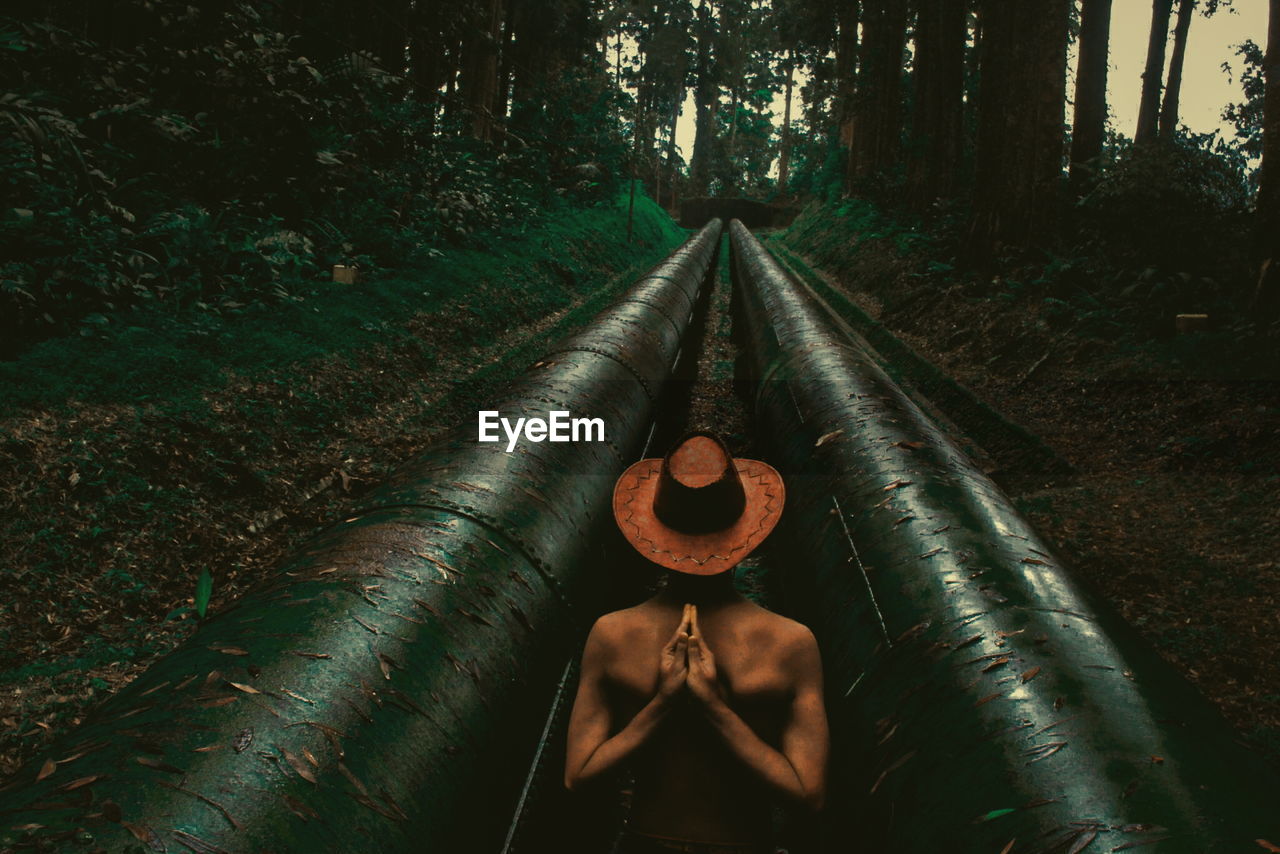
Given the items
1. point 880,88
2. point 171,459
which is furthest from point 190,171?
point 880,88

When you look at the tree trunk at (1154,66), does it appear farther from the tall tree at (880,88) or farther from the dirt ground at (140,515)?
the dirt ground at (140,515)

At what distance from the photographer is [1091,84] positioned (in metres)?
11.5

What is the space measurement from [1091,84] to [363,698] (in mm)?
13762

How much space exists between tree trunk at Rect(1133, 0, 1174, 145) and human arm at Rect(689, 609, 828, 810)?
2258cm

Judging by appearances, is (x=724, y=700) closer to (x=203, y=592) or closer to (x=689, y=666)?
(x=689, y=666)

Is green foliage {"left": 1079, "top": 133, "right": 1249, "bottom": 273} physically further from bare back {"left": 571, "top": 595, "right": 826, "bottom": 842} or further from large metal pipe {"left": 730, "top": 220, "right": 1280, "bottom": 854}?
bare back {"left": 571, "top": 595, "right": 826, "bottom": 842}

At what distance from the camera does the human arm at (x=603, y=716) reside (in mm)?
1586

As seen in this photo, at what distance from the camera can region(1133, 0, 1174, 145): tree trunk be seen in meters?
19.0

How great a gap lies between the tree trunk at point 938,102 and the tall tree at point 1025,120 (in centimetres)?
512

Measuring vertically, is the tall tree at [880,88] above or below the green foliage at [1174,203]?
above

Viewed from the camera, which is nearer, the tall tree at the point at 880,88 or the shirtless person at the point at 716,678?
the shirtless person at the point at 716,678

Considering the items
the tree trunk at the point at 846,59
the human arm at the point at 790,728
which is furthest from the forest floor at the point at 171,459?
the tree trunk at the point at 846,59

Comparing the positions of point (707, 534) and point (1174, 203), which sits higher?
point (1174, 203)

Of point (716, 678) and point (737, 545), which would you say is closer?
point (716, 678)
